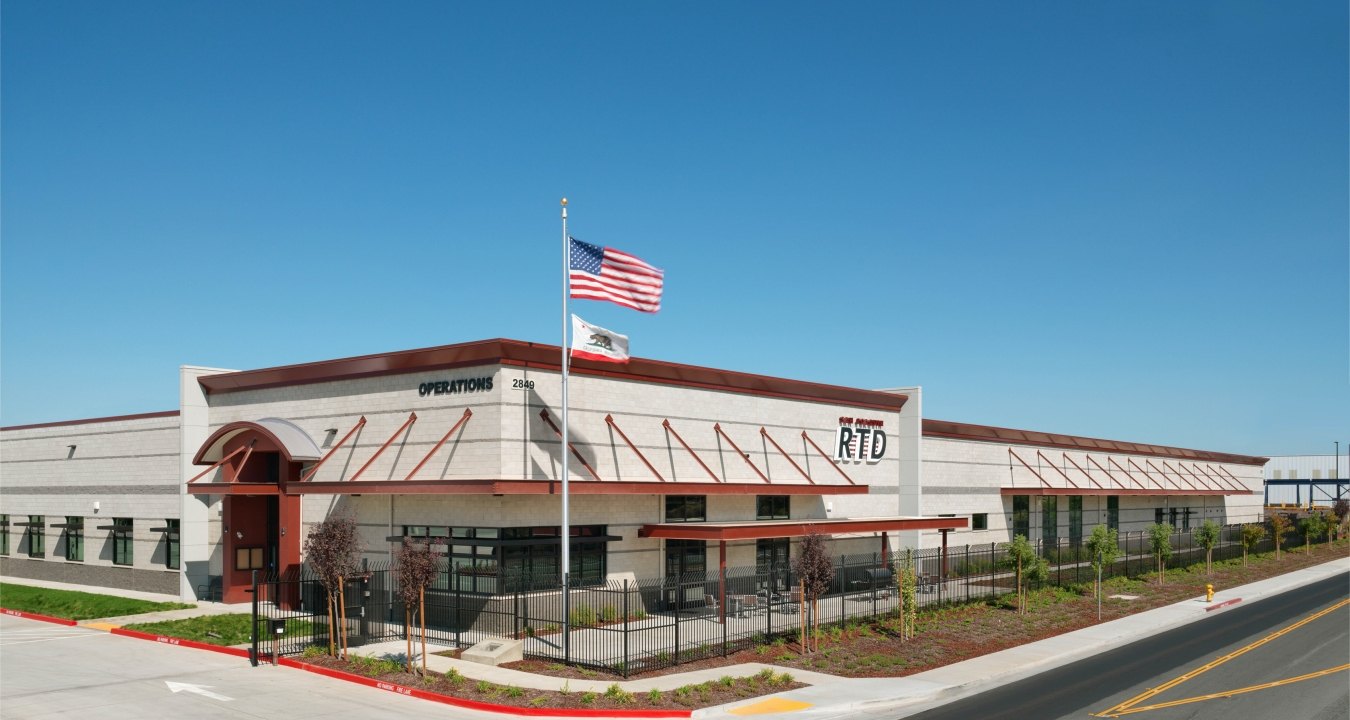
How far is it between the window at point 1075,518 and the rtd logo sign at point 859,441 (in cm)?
2094

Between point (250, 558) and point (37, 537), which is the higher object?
point (250, 558)

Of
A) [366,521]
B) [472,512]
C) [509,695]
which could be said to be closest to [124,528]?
[366,521]

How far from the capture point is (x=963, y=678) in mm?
24891

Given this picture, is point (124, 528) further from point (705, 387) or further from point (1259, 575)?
point (1259, 575)

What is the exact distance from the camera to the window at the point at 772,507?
38.8 meters

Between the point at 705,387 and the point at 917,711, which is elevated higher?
the point at 705,387

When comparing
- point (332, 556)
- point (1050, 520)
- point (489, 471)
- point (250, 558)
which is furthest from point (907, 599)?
point (1050, 520)

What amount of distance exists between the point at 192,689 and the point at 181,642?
23.8 feet

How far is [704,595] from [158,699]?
55.7ft

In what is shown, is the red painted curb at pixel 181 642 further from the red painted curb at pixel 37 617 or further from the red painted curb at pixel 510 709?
the red painted curb at pixel 510 709

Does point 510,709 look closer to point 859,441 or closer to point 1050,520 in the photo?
point 859,441

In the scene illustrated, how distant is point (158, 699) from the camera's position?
21.4 m

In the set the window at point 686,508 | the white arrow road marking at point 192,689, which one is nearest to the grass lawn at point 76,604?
the white arrow road marking at point 192,689

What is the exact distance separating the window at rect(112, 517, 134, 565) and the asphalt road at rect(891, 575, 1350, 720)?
114 feet
